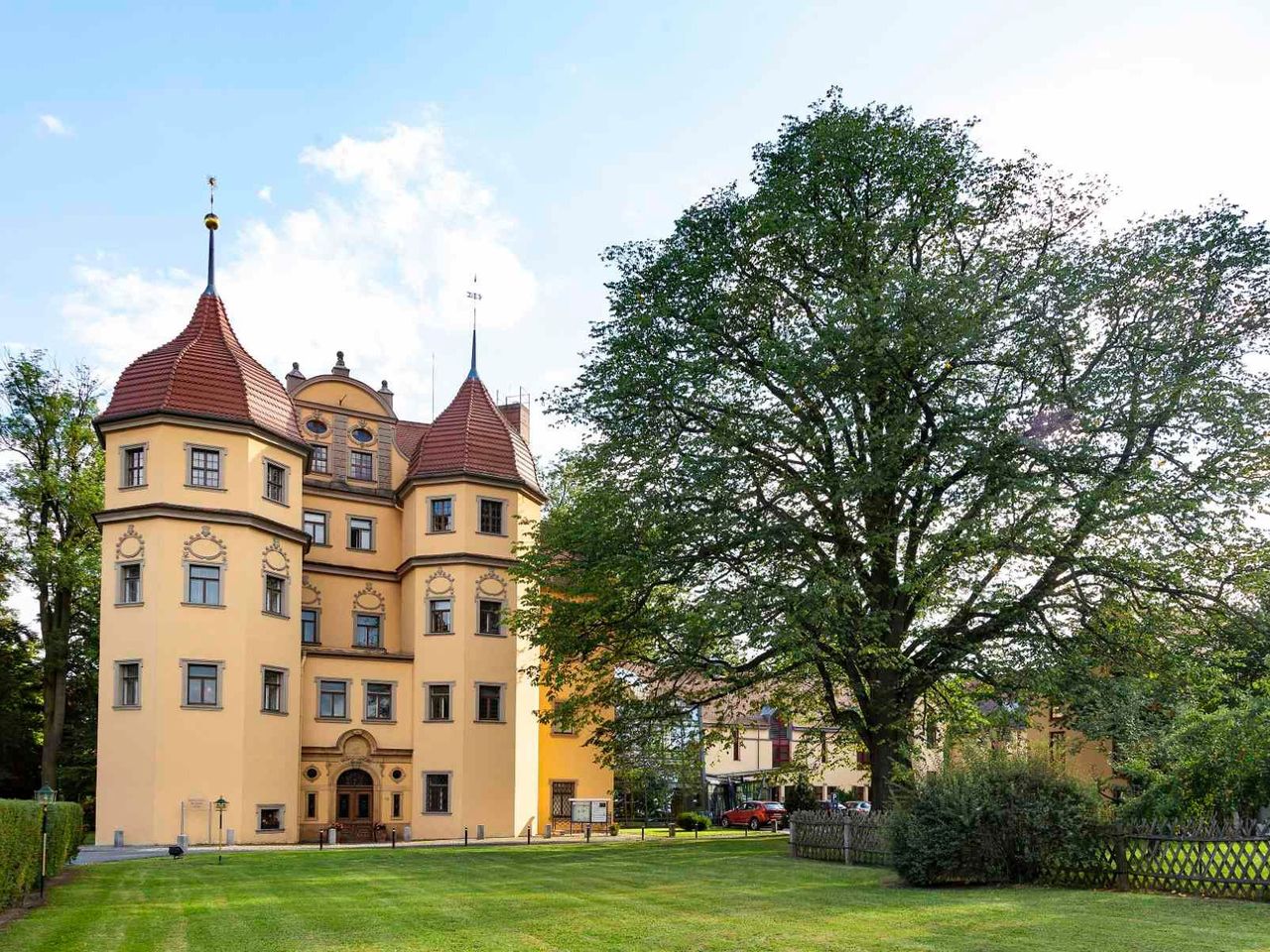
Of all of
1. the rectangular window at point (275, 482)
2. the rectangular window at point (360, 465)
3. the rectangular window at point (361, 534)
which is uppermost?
the rectangular window at point (360, 465)

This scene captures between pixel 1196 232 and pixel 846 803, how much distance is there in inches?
1673

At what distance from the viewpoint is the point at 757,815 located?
181 feet

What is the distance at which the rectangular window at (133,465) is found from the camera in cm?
3659

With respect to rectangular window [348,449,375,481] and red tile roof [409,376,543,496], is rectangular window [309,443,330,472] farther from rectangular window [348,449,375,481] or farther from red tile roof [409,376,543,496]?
red tile roof [409,376,543,496]

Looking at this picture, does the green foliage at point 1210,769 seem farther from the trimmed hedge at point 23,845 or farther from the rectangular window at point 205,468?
the rectangular window at point 205,468

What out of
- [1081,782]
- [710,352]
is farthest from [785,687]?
[1081,782]

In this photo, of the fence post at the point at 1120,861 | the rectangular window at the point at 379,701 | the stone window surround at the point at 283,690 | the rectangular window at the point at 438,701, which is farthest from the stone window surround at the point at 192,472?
the fence post at the point at 1120,861

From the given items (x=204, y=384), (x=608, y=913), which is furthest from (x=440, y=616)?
(x=608, y=913)

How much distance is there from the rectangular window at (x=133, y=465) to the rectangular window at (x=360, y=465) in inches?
359

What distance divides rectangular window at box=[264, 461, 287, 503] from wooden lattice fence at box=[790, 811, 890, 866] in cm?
2011

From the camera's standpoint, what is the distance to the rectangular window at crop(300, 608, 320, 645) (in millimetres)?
42969

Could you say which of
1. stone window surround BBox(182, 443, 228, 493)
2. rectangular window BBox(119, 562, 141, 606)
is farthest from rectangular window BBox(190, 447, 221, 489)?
rectangular window BBox(119, 562, 141, 606)

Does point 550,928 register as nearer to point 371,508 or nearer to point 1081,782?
point 1081,782

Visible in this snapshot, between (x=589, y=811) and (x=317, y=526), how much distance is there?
14.1 m
